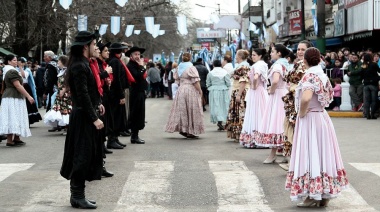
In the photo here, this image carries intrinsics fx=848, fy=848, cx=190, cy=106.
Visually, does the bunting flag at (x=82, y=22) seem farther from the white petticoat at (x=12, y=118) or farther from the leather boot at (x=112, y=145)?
the leather boot at (x=112, y=145)

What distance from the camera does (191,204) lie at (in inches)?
368

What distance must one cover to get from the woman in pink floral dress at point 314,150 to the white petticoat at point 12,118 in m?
7.81

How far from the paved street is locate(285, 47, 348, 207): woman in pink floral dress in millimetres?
216

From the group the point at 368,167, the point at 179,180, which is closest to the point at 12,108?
the point at 179,180

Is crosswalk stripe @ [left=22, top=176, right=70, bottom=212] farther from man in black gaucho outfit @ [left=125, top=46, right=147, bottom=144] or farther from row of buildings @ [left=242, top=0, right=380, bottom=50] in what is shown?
row of buildings @ [left=242, top=0, right=380, bottom=50]

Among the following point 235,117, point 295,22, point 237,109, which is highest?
point 295,22

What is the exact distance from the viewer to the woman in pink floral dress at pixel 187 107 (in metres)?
17.5

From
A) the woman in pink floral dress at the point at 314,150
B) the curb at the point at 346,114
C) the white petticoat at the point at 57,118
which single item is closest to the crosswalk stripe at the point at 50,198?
the woman in pink floral dress at the point at 314,150

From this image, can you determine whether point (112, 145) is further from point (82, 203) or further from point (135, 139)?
point (82, 203)

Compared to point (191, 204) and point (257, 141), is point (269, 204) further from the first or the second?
point (257, 141)

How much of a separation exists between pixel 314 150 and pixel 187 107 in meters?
8.67

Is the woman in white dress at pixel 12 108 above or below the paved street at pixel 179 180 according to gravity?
above

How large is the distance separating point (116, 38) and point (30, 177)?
175 ft

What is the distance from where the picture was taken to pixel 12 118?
15828 millimetres
